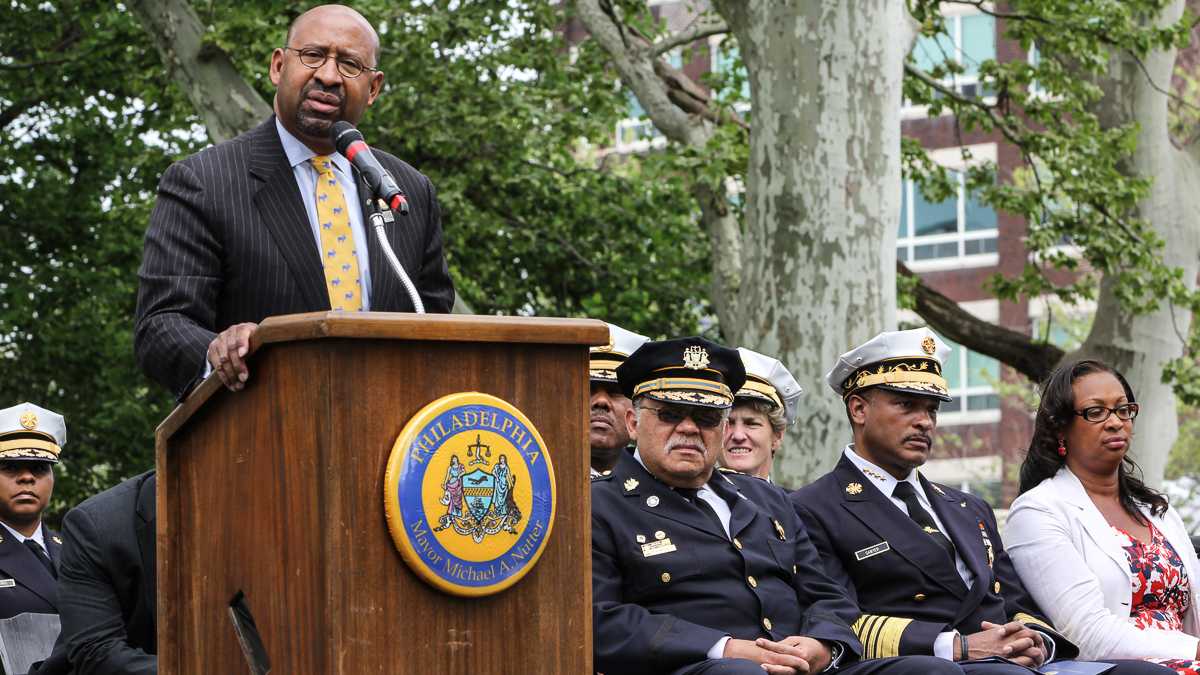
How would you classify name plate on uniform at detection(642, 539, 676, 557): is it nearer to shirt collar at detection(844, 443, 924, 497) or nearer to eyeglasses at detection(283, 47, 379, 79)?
shirt collar at detection(844, 443, 924, 497)

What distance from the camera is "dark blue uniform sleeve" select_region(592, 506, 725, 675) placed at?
481 centimetres

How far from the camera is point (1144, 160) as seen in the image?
16.5 meters

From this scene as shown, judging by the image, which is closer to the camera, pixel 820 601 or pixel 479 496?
pixel 479 496

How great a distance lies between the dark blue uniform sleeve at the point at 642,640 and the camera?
481cm

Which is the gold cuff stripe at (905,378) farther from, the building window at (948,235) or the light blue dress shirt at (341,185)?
the building window at (948,235)

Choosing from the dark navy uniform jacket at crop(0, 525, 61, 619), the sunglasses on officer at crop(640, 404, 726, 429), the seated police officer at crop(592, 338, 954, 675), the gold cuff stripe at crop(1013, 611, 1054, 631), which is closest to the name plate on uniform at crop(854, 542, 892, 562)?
the seated police officer at crop(592, 338, 954, 675)

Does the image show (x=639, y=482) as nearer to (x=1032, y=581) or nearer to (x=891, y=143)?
(x=1032, y=581)

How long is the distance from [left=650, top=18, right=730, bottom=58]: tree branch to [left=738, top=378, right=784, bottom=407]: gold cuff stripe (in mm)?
9452

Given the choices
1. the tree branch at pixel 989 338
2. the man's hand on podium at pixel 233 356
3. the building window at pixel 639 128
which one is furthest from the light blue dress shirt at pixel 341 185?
the tree branch at pixel 989 338

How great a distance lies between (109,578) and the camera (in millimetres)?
5141

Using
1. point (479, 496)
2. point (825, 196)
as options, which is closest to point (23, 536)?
point (825, 196)

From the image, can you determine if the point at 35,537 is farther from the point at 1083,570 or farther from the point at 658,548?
the point at 1083,570

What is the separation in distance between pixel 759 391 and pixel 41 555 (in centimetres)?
359

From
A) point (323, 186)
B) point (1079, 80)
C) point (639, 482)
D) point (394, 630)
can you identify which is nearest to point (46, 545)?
point (639, 482)
